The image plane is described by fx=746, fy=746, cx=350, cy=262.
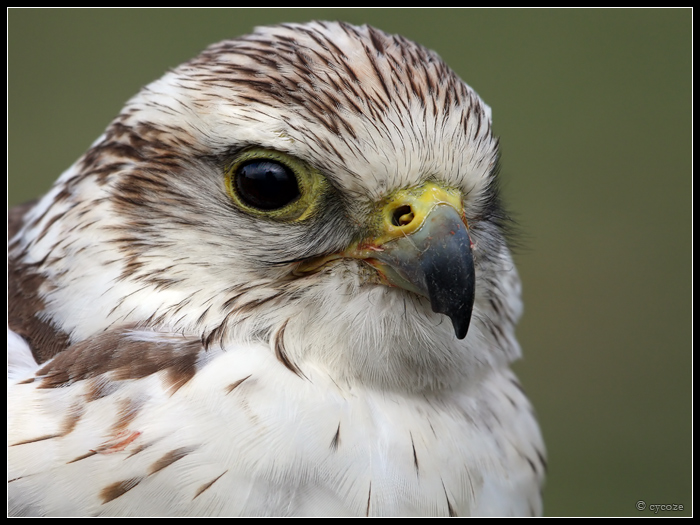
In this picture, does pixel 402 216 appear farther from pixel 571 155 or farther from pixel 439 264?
pixel 571 155

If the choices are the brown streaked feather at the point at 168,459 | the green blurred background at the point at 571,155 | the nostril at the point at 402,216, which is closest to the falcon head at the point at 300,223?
the nostril at the point at 402,216

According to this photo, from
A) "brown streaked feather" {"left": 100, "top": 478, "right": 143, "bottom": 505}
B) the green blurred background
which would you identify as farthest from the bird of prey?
the green blurred background

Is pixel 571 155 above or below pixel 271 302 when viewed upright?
above

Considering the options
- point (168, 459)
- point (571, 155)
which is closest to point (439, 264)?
point (168, 459)

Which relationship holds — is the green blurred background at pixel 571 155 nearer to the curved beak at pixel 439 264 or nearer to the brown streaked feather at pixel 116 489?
the curved beak at pixel 439 264

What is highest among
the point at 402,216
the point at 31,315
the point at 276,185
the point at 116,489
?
the point at 276,185

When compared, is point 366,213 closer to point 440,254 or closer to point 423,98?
point 440,254

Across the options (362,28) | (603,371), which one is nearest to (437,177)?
(362,28)

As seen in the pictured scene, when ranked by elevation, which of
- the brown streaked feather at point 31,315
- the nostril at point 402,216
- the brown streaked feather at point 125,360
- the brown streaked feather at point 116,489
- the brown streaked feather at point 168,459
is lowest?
the brown streaked feather at point 116,489
